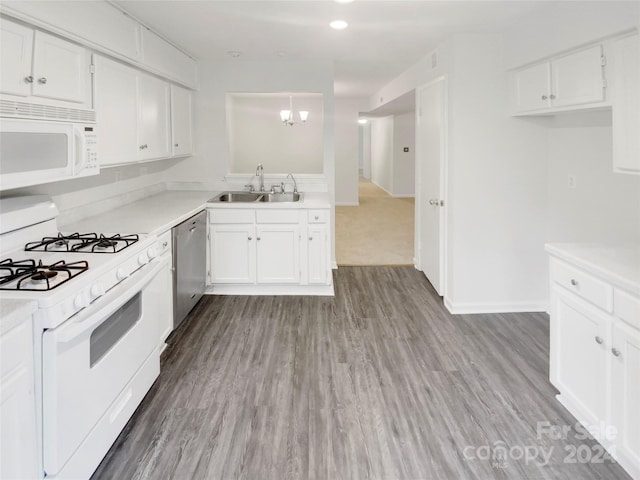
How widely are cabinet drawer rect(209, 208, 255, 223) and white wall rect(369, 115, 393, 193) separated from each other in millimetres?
7941

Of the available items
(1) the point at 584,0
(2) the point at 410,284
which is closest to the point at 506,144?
(1) the point at 584,0

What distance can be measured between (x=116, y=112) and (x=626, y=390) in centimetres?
321

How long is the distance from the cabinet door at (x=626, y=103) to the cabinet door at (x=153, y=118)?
10.0ft

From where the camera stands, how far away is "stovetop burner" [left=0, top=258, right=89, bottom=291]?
1.80 metres

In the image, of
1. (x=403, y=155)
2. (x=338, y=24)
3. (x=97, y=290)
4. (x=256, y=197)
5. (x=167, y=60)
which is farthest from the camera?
(x=403, y=155)

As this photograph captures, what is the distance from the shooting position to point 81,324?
5.90ft

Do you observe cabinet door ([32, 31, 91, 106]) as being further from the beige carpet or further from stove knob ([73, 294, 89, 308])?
the beige carpet

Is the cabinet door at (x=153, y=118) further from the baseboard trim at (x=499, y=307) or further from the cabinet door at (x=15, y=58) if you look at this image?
the baseboard trim at (x=499, y=307)

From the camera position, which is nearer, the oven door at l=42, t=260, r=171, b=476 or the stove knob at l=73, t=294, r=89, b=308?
the oven door at l=42, t=260, r=171, b=476

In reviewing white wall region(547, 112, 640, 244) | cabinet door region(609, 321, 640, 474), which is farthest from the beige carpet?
cabinet door region(609, 321, 640, 474)

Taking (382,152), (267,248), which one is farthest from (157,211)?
(382,152)

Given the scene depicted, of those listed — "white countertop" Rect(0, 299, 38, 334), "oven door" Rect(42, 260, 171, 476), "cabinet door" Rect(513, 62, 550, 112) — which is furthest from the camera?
"cabinet door" Rect(513, 62, 550, 112)

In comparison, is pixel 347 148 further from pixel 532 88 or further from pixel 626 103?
pixel 626 103

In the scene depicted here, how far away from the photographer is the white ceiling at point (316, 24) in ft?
10.1
